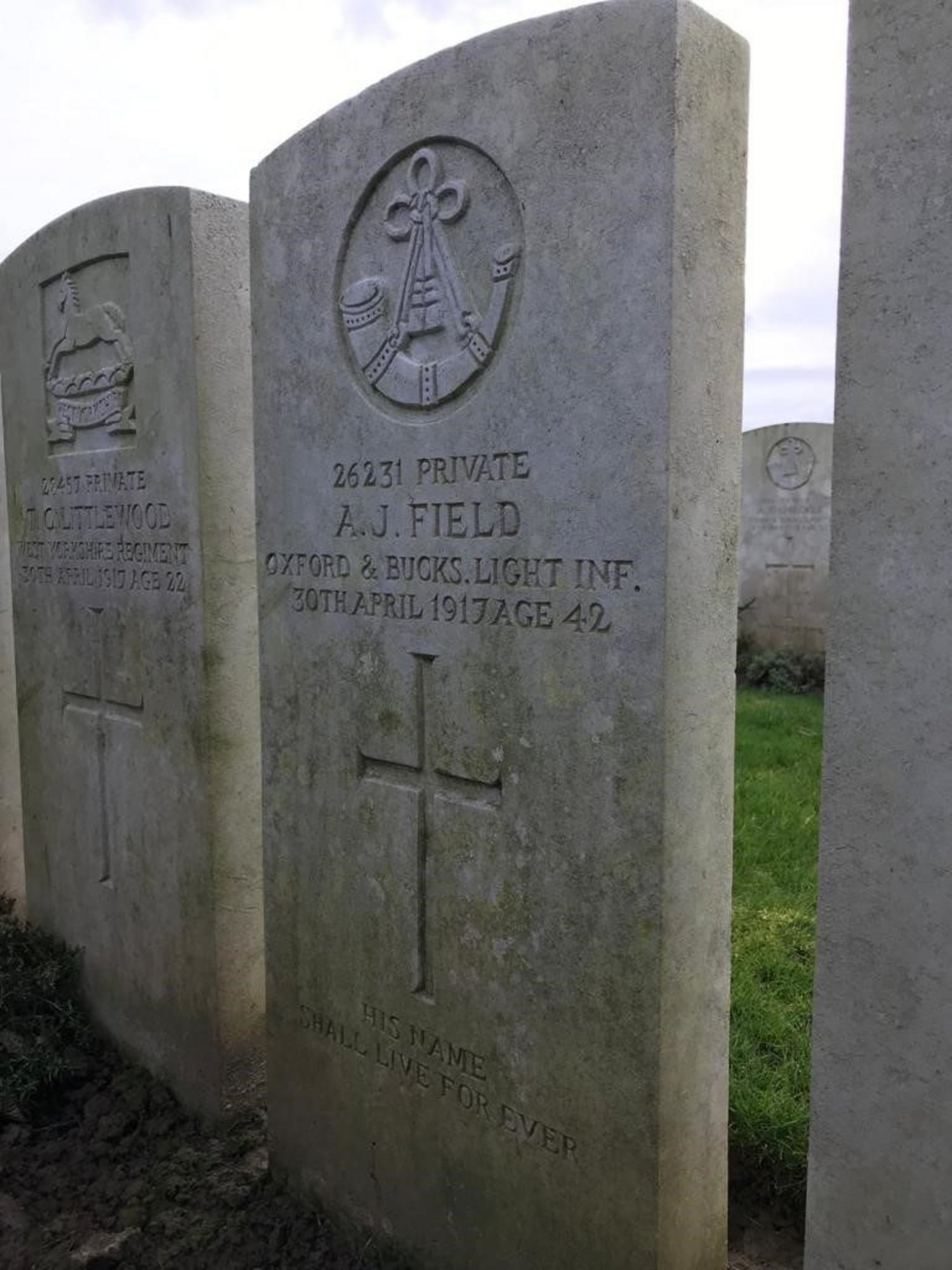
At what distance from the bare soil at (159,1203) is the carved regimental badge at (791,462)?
870cm

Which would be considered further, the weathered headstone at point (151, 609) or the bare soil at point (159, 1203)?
the weathered headstone at point (151, 609)

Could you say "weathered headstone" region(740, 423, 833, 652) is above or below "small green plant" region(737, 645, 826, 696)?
above

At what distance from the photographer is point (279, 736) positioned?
282 centimetres

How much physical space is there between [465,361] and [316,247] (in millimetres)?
619

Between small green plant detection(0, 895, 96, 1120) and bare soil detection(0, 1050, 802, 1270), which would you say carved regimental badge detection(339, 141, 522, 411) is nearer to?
bare soil detection(0, 1050, 802, 1270)

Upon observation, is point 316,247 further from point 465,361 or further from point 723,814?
point 723,814

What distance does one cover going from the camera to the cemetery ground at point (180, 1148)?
2660 millimetres

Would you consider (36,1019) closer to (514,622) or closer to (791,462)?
(514,622)

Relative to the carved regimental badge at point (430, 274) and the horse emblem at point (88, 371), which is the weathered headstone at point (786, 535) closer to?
the horse emblem at point (88, 371)

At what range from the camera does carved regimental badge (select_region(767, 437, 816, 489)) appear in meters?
10.5

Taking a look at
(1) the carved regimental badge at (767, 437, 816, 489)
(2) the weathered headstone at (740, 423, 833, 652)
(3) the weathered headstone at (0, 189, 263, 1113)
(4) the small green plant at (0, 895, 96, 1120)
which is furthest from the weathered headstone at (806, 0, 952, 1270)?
(1) the carved regimental badge at (767, 437, 816, 489)

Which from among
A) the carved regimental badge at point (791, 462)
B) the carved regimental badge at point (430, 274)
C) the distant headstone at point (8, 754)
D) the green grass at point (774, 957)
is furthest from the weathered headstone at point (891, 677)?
the carved regimental badge at point (791, 462)

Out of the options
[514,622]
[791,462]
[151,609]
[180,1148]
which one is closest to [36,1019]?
[180,1148]

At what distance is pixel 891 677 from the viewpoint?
1555 millimetres
